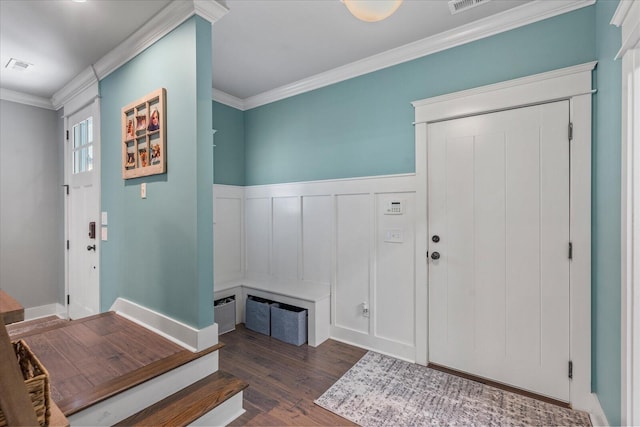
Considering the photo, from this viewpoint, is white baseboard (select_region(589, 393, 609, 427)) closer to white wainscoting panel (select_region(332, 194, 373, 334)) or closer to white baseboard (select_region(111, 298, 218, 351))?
white wainscoting panel (select_region(332, 194, 373, 334))

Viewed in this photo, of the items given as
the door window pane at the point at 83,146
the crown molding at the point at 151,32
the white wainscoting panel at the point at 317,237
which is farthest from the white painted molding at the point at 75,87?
the white wainscoting panel at the point at 317,237

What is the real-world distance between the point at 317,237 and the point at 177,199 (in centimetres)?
150

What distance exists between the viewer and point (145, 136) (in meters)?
2.22

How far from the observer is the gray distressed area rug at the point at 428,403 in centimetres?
183

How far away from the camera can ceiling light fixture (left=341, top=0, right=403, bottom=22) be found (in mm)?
1116

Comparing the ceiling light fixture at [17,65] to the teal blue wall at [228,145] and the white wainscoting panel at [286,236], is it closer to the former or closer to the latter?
the teal blue wall at [228,145]

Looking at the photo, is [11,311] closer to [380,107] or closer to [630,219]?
[630,219]

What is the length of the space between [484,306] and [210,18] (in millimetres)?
2756

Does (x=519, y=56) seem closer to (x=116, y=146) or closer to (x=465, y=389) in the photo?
(x=465, y=389)

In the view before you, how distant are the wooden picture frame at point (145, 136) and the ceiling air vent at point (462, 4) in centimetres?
204

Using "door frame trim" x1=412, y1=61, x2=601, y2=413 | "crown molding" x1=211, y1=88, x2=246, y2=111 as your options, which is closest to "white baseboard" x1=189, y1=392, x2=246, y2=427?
"door frame trim" x1=412, y1=61, x2=601, y2=413

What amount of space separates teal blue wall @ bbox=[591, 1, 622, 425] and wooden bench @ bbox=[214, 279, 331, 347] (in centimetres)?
198

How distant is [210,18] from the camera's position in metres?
1.94

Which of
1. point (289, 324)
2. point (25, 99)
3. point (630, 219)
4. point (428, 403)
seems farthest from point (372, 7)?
point (25, 99)
